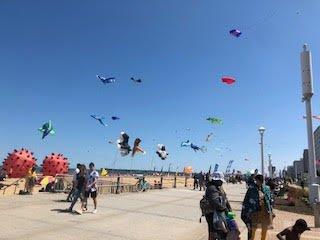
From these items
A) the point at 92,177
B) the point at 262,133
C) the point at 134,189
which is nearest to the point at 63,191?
the point at 134,189

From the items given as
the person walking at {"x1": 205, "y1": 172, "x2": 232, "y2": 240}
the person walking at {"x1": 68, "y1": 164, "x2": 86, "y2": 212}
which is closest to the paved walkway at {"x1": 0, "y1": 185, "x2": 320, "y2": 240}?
the person walking at {"x1": 68, "y1": 164, "x2": 86, "y2": 212}

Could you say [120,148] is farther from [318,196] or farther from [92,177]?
[318,196]

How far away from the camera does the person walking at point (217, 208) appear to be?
750 centimetres

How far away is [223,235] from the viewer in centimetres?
757

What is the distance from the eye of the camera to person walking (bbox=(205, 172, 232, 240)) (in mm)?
7504

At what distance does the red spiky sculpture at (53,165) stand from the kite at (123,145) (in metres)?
6.06

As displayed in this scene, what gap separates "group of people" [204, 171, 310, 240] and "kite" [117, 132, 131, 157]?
21.6m

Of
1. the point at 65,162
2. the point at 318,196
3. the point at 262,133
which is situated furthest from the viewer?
the point at 65,162

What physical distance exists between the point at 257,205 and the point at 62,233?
15.0 feet

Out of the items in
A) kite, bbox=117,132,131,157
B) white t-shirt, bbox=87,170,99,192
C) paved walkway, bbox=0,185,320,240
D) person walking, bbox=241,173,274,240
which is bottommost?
paved walkway, bbox=0,185,320,240

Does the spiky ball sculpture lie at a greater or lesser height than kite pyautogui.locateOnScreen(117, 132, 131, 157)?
lesser

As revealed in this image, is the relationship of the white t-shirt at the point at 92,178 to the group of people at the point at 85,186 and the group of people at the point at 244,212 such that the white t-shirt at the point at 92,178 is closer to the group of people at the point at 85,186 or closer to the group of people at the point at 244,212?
the group of people at the point at 85,186

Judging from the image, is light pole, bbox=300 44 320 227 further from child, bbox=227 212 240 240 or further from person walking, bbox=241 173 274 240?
child, bbox=227 212 240 240

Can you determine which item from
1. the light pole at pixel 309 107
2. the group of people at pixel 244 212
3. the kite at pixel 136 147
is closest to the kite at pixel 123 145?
the kite at pixel 136 147
